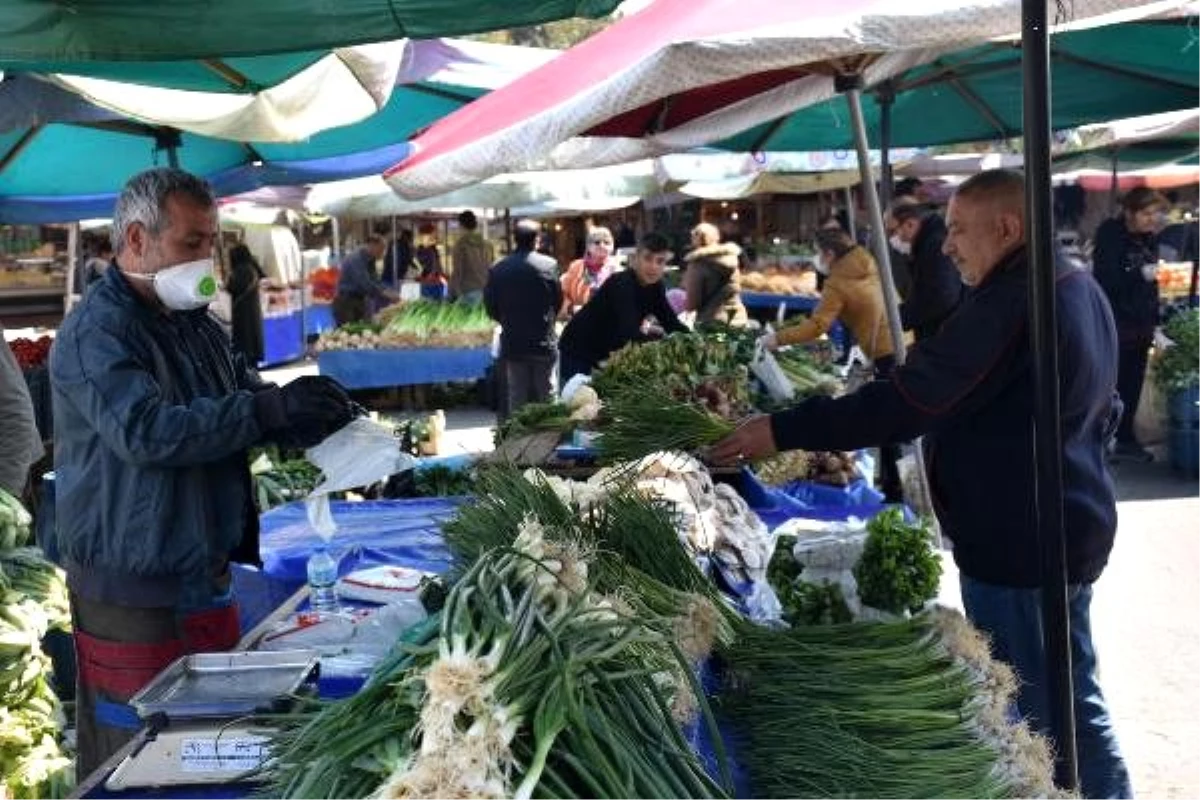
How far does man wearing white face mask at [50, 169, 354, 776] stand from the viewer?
2771 millimetres

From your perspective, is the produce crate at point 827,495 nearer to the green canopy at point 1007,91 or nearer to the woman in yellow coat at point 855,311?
the green canopy at point 1007,91

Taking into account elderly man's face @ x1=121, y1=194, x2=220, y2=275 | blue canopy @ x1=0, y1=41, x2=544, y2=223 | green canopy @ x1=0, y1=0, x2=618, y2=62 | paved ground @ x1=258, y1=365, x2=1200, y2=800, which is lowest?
paved ground @ x1=258, y1=365, x2=1200, y2=800

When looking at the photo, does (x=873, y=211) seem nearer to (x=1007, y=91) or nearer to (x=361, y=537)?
(x=1007, y=91)

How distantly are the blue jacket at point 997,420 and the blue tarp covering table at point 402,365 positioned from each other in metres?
9.70

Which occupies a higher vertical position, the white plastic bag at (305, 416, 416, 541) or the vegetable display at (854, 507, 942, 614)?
the white plastic bag at (305, 416, 416, 541)

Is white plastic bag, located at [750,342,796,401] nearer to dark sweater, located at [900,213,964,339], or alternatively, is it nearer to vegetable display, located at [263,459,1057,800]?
dark sweater, located at [900,213,964,339]

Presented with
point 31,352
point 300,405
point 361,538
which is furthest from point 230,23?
point 31,352

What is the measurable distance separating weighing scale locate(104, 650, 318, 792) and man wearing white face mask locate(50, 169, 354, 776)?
0.50 meters

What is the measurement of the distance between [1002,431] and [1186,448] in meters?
6.64

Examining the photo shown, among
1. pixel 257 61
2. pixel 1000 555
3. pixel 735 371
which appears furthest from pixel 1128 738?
pixel 257 61

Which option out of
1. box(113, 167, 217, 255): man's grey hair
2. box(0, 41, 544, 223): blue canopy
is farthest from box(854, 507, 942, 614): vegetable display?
box(0, 41, 544, 223): blue canopy

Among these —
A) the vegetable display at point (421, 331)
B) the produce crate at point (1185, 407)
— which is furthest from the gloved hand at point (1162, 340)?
the vegetable display at point (421, 331)

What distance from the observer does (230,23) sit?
254 centimetres

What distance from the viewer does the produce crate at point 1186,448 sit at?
888 centimetres
